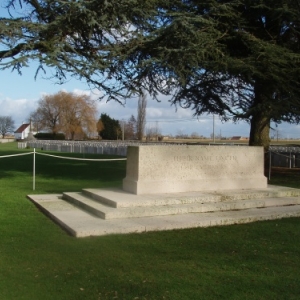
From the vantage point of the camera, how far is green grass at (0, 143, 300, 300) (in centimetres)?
429

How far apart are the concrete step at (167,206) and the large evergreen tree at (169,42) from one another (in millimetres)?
3121

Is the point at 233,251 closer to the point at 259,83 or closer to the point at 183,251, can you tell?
the point at 183,251

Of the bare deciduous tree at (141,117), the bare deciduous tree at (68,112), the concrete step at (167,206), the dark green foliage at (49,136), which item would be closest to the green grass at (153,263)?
the concrete step at (167,206)

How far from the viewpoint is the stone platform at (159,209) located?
720 cm

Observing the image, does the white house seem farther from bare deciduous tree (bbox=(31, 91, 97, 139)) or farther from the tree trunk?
the tree trunk

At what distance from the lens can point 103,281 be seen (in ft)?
15.0

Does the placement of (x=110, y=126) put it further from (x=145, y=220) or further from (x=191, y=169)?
(x=145, y=220)

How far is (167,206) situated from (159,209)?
332 millimetres

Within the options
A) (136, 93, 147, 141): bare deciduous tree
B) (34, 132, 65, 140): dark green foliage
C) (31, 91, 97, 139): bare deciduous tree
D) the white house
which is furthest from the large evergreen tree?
the white house

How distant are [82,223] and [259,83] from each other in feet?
28.7

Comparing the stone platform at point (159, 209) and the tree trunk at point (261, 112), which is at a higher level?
the tree trunk at point (261, 112)

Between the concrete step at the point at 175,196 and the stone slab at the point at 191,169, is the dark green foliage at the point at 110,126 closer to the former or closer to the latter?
the stone slab at the point at 191,169

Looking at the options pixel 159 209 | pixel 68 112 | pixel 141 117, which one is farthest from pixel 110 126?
pixel 159 209

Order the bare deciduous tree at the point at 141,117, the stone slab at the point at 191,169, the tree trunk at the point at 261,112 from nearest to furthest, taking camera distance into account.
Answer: the stone slab at the point at 191,169 < the tree trunk at the point at 261,112 < the bare deciduous tree at the point at 141,117
